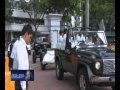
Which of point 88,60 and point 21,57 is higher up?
point 21,57

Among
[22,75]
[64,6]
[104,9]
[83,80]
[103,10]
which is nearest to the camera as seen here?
[22,75]

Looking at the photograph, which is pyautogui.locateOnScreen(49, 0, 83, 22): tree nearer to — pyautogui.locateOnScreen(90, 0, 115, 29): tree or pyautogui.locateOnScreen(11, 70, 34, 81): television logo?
pyautogui.locateOnScreen(90, 0, 115, 29): tree

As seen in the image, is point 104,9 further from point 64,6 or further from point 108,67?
point 108,67

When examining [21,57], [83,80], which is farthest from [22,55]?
[83,80]

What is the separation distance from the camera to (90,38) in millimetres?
11891

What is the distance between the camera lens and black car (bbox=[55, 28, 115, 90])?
9.27 metres

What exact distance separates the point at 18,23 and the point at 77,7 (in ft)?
117

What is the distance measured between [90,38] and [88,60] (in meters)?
2.40

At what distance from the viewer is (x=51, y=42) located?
71.7ft

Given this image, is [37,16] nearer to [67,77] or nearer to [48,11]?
[48,11]

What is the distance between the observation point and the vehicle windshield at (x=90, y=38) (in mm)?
11435

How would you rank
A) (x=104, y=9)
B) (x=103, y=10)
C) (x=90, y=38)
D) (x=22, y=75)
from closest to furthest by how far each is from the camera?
1. (x=22, y=75)
2. (x=90, y=38)
3. (x=104, y=9)
4. (x=103, y=10)

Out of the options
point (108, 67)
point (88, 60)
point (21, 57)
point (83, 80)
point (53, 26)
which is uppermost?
point (53, 26)

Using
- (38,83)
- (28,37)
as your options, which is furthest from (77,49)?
(28,37)
